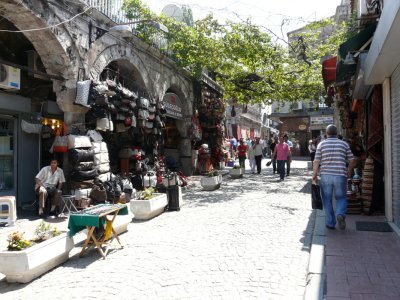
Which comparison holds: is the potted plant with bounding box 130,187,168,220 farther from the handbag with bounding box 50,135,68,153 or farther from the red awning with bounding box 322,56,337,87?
the red awning with bounding box 322,56,337,87

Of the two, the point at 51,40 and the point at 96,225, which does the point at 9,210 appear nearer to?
the point at 96,225

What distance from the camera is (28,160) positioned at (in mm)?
9539

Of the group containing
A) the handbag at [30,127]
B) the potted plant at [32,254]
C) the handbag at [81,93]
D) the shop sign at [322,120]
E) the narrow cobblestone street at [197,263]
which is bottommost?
the narrow cobblestone street at [197,263]

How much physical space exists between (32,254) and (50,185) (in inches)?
154

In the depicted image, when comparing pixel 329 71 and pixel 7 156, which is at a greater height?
pixel 329 71

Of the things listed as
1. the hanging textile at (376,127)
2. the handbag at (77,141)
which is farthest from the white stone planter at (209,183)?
the hanging textile at (376,127)

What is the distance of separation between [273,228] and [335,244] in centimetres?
147

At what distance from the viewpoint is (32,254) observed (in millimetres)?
4461

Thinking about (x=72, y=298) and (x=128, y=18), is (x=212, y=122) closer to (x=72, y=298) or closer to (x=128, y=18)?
(x=128, y=18)

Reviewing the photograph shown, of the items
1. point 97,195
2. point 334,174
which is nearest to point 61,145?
point 97,195

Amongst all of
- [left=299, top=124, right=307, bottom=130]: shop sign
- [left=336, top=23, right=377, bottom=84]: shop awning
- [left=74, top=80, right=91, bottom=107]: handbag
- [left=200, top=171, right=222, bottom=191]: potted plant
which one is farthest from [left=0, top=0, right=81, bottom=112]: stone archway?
[left=299, top=124, right=307, bottom=130]: shop sign

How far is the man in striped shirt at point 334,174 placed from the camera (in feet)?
20.2

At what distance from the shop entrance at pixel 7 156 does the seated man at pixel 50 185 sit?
62.4 inches

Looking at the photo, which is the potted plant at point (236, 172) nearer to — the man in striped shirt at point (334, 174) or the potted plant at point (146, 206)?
the potted plant at point (146, 206)
